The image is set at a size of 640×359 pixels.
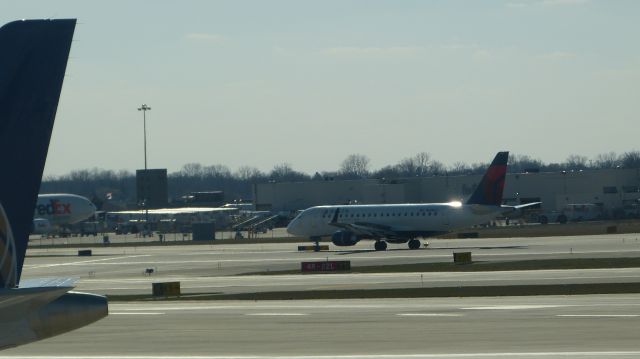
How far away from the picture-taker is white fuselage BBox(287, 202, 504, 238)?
84.4 m

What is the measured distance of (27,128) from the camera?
14797mm

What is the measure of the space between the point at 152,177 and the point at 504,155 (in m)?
108

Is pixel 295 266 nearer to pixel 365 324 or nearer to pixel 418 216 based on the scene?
pixel 418 216

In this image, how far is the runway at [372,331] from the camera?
24.5 m

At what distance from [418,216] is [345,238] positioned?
6.64 meters

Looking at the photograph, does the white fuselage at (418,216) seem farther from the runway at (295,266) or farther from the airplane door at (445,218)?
the runway at (295,266)

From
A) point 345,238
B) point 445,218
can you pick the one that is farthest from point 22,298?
point 345,238

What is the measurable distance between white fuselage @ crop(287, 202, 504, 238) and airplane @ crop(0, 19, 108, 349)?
233ft

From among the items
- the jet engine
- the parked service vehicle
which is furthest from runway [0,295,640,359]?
the parked service vehicle

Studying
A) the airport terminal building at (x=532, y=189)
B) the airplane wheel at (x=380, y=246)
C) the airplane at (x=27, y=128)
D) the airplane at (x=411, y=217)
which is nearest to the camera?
the airplane at (x=27, y=128)

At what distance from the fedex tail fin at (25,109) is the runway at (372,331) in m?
10.4

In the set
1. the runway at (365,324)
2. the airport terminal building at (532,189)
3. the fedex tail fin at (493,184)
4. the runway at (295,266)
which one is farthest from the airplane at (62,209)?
the runway at (365,324)

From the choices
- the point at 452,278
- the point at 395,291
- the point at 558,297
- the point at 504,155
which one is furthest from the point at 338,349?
the point at 504,155

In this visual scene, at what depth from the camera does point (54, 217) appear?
140 meters
